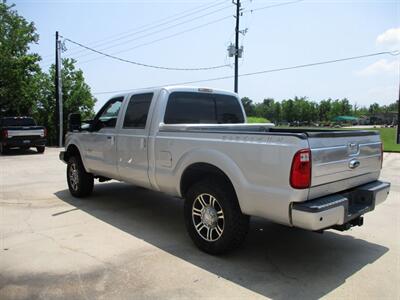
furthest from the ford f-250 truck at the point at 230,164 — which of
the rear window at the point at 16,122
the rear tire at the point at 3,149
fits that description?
the rear window at the point at 16,122

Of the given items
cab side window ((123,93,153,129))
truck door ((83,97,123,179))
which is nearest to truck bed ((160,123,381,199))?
cab side window ((123,93,153,129))

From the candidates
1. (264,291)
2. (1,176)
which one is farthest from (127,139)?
(1,176)

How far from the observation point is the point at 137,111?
5.91 metres

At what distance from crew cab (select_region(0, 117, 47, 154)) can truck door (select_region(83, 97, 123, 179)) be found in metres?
12.0

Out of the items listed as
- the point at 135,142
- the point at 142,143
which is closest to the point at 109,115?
the point at 135,142

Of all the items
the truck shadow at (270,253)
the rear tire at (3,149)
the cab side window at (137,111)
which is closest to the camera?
the truck shadow at (270,253)

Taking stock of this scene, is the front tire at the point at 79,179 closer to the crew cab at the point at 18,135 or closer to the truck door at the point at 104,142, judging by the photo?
the truck door at the point at 104,142

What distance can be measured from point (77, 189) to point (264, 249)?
4275 millimetres

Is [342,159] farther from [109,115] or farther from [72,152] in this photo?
[72,152]

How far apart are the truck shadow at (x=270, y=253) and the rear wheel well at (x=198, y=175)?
753 millimetres

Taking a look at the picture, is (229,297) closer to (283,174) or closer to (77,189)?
(283,174)

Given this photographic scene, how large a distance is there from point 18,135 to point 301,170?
54.5 feet

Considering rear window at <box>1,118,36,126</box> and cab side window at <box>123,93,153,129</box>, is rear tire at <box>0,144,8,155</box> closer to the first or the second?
rear window at <box>1,118,36,126</box>

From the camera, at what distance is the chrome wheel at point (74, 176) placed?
7.57 m
